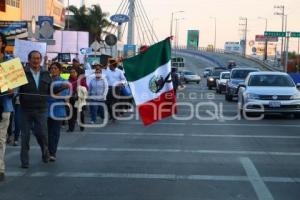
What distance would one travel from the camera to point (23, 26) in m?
37.2

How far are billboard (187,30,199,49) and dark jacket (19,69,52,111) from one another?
14432 cm

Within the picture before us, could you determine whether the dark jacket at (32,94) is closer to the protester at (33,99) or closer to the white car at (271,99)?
the protester at (33,99)

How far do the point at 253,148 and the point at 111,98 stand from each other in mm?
7620

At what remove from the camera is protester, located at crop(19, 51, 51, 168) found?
10.5m

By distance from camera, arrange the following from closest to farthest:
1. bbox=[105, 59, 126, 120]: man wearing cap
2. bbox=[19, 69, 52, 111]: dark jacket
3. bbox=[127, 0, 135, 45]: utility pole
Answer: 1. bbox=[19, 69, 52, 111]: dark jacket
2. bbox=[105, 59, 126, 120]: man wearing cap
3. bbox=[127, 0, 135, 45]: utility pole

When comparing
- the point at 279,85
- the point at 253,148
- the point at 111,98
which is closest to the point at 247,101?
the point at 279,85

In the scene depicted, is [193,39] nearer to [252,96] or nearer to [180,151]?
[252,96]

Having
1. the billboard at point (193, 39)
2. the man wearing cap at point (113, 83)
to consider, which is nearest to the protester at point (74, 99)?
the man wearing cap at point (113, 83)

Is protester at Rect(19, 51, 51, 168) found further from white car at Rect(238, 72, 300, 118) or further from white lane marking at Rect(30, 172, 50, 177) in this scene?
white car at Rect(238, 72, 300, 118)

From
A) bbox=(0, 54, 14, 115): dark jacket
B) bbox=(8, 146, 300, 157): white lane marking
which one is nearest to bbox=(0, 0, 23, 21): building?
bbox=(8, 146, 300, 157): white lane marking

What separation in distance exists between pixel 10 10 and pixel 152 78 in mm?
41351

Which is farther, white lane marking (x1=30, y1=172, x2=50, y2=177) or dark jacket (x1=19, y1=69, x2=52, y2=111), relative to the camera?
dark jacket (x1=19, y1=69, x2=52, y2=111)

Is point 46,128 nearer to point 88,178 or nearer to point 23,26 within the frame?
point 88,178

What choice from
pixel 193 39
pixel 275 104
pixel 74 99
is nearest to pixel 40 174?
pixel 74 99
